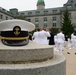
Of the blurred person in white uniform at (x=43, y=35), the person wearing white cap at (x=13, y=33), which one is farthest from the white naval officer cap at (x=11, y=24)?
the blurred person in white uniform at (x=43, y=35)

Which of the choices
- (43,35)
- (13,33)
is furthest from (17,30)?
(43,35)

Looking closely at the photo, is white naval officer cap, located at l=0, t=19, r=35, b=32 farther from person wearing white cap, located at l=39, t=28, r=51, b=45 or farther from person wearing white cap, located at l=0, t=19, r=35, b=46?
person wearing white cap, located at l=39, t=28, r=51, b=45

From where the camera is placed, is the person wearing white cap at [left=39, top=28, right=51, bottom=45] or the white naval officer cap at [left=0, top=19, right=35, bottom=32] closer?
the white naval officer cap at [left=0, top=19, right=35, bottom=32]

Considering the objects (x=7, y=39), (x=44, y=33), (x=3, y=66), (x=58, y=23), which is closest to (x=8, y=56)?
(x=3, y=66)

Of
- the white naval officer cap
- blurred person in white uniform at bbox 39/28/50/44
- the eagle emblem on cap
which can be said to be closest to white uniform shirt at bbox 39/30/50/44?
blurred person in white uniform at bbox 39/28/50/44

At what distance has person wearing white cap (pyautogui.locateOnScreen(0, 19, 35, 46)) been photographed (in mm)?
3594

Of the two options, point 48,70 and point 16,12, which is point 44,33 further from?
point 16,12

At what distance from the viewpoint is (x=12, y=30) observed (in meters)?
3.66

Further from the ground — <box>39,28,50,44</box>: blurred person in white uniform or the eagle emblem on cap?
the eagle emblem on cap

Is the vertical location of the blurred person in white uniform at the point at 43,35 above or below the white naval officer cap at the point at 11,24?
below

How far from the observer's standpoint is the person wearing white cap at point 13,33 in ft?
11.8

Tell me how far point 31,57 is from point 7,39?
0.60 meters

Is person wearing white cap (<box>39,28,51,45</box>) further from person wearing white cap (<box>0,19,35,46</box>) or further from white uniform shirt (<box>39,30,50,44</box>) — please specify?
person wearing white cap (<box>0,19,35,46</box>)

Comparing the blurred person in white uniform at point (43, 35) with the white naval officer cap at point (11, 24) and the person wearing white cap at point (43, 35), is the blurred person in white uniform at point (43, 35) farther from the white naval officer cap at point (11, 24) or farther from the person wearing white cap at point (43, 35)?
the white naval officer cap at point (11, 24)
